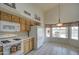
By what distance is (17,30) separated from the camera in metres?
2.66

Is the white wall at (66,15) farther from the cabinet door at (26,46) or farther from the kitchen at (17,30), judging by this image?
the cabinet door at (26,46)

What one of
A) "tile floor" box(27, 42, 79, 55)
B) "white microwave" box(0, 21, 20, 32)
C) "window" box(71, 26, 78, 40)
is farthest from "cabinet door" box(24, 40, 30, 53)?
"window" box(71, 26, 78, 40)

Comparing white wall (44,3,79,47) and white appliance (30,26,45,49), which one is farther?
white appliance (30,26,45,49)

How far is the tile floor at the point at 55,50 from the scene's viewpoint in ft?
7.82

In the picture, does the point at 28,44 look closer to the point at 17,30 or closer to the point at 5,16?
the point at 17,30

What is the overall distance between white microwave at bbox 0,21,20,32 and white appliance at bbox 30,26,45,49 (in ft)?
1.31

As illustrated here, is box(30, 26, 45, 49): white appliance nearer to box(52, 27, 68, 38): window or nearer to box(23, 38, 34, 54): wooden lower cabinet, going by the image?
box(23, 38, 34, 54): wooden lower cabinet

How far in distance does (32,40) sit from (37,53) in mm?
403

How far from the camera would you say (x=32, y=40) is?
8.77 ft

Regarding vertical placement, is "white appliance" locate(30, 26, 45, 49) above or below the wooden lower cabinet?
above

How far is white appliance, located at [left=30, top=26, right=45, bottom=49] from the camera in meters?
2.71

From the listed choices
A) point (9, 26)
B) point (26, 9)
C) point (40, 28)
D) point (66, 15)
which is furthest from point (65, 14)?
point (9, 26)

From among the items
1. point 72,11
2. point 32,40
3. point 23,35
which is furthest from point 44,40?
point 72,11

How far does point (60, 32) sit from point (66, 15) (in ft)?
1.49
